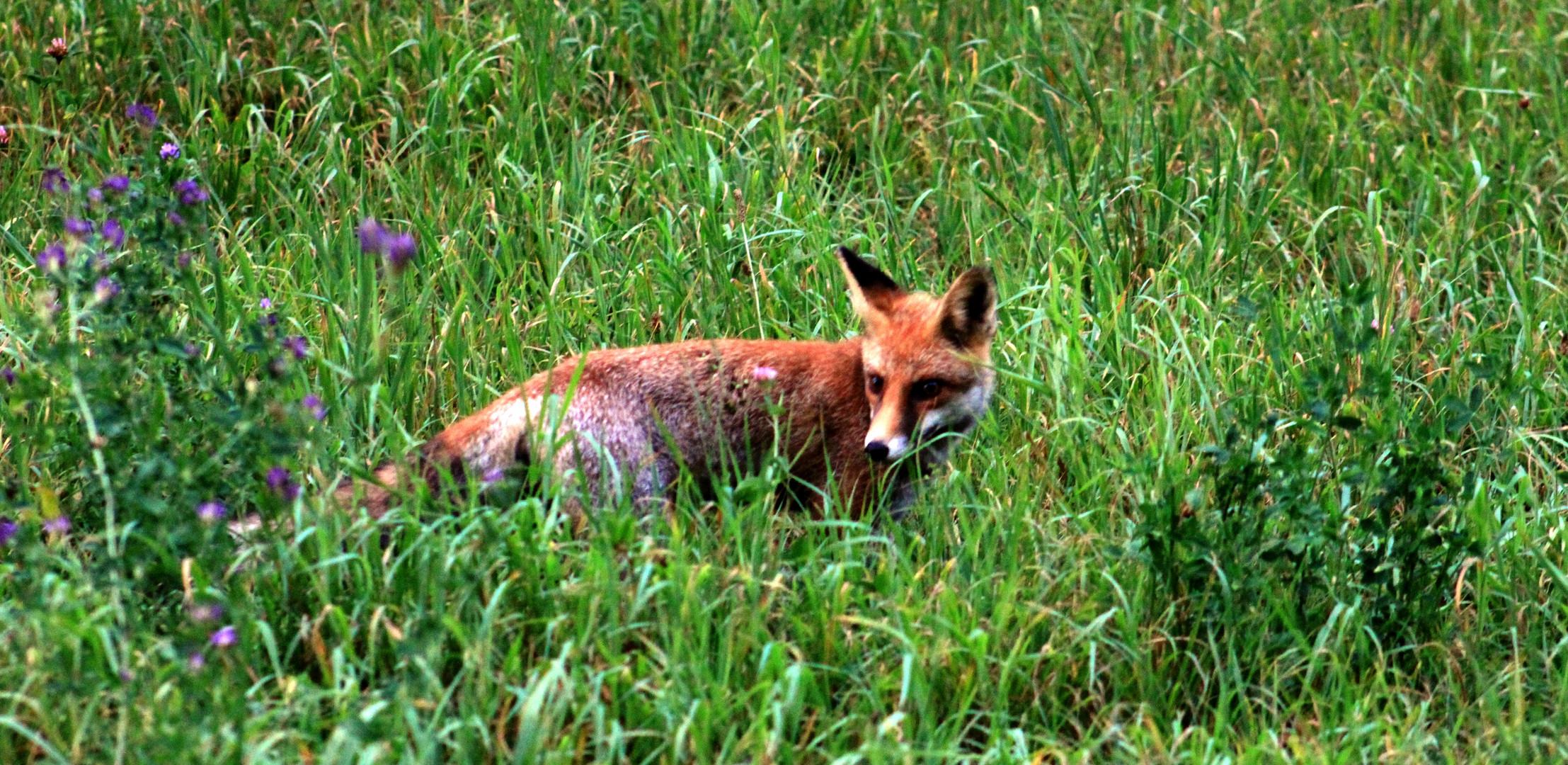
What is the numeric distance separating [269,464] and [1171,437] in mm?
2773

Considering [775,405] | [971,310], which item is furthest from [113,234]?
[971,310]

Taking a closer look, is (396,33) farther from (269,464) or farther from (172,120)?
(269,464)

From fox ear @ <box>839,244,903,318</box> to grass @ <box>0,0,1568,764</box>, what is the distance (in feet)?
1.90

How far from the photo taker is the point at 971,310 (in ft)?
16.9

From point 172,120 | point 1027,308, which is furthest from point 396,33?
point 1027,308

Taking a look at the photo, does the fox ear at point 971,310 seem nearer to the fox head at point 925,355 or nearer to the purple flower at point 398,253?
the fox head at point 925,355

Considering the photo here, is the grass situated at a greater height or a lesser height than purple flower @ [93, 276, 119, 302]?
lesser

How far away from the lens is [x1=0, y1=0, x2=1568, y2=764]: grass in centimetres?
371

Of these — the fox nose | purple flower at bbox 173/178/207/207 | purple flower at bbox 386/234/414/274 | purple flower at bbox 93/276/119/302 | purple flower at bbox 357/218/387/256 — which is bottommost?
the fox nose

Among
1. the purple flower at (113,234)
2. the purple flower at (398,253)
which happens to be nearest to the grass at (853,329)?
the purple flower at (113,234)

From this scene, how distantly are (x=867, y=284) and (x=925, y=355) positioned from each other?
0.46 m

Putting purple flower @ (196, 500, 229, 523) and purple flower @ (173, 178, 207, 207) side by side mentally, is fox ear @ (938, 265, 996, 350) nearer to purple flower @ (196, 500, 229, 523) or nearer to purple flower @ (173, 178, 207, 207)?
purple flower @ (173, 178, 207, 207)

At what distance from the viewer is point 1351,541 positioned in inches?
180

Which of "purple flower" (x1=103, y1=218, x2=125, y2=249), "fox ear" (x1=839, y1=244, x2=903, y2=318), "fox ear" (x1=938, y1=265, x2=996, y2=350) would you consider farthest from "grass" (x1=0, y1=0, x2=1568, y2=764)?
"fox ear" (x1=839, y1=244, x2=903, y2=318)
